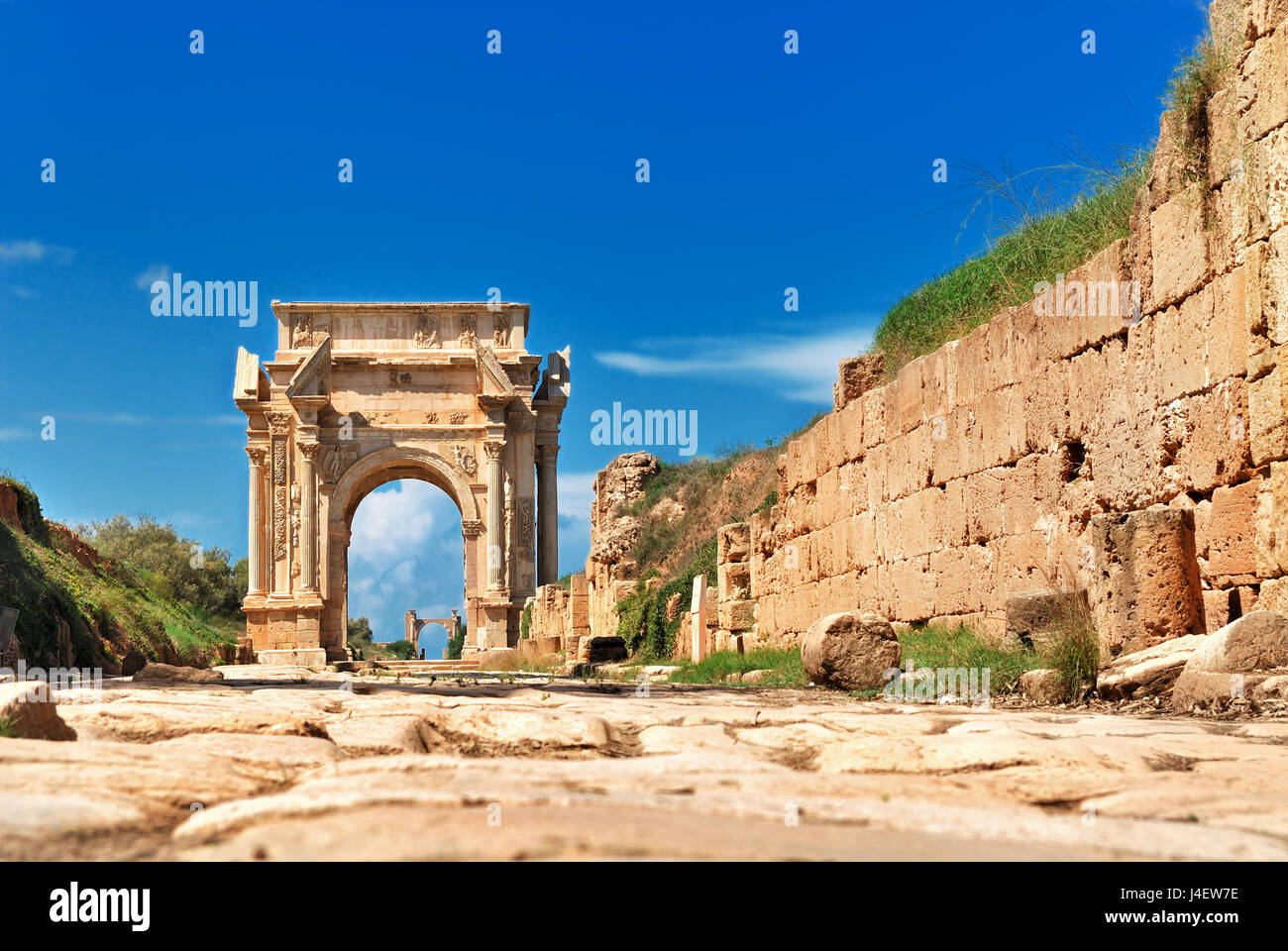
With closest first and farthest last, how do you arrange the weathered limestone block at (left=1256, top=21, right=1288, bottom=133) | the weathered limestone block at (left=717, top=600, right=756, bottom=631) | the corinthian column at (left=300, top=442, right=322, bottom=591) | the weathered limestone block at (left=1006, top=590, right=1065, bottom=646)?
the weathered limestone block at (left=1256, top=21, right=1288, bottom=133) → the weathered limestone block at (left=1006, top=590, right=1065, bottom=646) → the weathered limestone block at (left=717, top=600, right=756, bottom=631) → the corinthian column at (left=300, top=442, right=322, bottom=591)

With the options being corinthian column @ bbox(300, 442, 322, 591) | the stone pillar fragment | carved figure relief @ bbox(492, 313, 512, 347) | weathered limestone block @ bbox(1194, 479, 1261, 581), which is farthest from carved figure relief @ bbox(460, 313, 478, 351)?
weathered limestone block @ bbox(1194, 479, 1261, 581)

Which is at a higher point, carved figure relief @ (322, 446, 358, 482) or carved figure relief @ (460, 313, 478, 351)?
carved figure relief @ (460, 313, 478, 351)

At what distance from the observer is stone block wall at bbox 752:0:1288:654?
6152mm

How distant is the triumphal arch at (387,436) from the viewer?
32.4 metres

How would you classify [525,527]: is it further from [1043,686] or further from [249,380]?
[1043,686]

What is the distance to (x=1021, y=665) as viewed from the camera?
23.9ft

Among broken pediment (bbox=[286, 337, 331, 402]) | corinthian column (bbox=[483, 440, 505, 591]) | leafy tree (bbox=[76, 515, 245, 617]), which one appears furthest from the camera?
leafy tree (bbox=[76, 515, 245, 617])

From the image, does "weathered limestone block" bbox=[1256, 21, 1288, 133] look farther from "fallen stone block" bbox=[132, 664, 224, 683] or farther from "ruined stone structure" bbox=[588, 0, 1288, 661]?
"fallen stone block" bbox=[132, 664, 224, 683]

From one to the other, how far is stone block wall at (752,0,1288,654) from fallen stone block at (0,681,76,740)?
17.3 ft

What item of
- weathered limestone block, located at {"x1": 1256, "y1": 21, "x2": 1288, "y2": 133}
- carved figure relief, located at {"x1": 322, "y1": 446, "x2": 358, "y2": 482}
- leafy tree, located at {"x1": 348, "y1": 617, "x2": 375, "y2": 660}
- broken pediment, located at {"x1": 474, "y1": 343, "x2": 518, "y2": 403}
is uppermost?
broken pediment, located at {"x1": 474, "y1": 343, "x2": 518, "y2": 403}

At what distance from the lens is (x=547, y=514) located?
34219 mm

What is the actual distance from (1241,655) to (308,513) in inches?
1154
